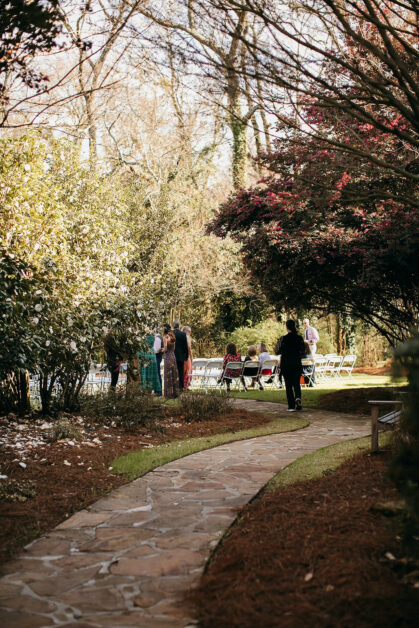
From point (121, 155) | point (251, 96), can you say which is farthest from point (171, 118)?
point (251, 96)

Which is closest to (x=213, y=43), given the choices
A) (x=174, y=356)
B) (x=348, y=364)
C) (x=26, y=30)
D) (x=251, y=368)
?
(x=26, y=30)

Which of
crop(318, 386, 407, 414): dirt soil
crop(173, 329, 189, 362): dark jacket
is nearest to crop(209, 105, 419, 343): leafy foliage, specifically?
crop(318, 386, 407, 414): dirt soil

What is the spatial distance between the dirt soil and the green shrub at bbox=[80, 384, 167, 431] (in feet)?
14.5

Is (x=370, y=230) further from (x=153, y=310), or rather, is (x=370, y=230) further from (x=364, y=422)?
(x=153, y=310)

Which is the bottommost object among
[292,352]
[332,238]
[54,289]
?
[292,352]

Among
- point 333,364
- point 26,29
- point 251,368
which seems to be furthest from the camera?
point 333,364

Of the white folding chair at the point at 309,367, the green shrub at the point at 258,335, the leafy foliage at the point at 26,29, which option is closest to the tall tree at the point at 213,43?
the leafy foliage at the point at 26,29

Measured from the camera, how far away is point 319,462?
6855 mm

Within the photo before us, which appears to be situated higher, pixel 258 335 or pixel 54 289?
pixel 54 289

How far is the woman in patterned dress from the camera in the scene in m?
14.0

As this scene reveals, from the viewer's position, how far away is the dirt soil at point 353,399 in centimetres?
1291

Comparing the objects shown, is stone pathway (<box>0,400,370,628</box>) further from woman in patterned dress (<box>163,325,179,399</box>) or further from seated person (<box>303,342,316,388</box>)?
seated person (<box>303,342,316,388</box>)

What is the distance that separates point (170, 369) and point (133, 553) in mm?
9980

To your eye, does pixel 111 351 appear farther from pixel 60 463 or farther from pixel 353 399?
pixel 353 399
